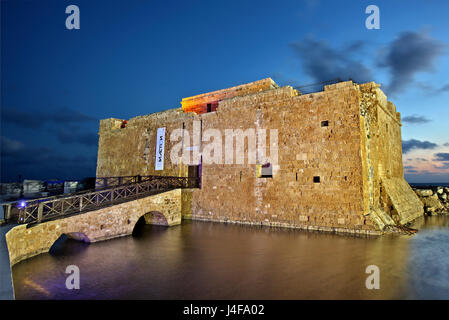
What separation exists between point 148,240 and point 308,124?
24.9 feet

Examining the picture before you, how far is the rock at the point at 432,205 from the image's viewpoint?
1412 centimetres

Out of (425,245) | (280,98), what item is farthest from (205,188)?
(425,245)

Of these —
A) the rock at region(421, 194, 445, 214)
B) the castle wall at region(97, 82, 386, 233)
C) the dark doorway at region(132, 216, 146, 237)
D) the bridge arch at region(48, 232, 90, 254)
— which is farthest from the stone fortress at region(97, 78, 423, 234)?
the bridge arch at region(48, 232, 90, 254)

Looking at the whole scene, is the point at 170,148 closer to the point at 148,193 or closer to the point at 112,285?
the point at 148,193

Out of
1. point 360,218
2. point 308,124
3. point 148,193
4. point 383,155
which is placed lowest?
point 360,218

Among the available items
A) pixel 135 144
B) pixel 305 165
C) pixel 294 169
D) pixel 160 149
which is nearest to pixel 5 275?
pixel 294 169

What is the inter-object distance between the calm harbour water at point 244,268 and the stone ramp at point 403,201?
216cm

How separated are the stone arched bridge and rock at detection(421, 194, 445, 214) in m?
14.6

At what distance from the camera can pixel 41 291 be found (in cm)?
417

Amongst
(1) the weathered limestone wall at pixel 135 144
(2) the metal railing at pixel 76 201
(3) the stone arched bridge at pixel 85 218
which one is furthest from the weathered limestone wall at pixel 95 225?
(1) the weathered limestone wall at pixel 135 144

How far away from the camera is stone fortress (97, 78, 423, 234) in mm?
8891

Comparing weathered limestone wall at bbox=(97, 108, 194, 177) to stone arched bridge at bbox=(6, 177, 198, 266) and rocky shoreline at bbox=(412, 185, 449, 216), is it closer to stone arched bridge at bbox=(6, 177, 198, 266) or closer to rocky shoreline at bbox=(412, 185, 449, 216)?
stone arched bridge at bbox=(6, 177, 198, 266)
